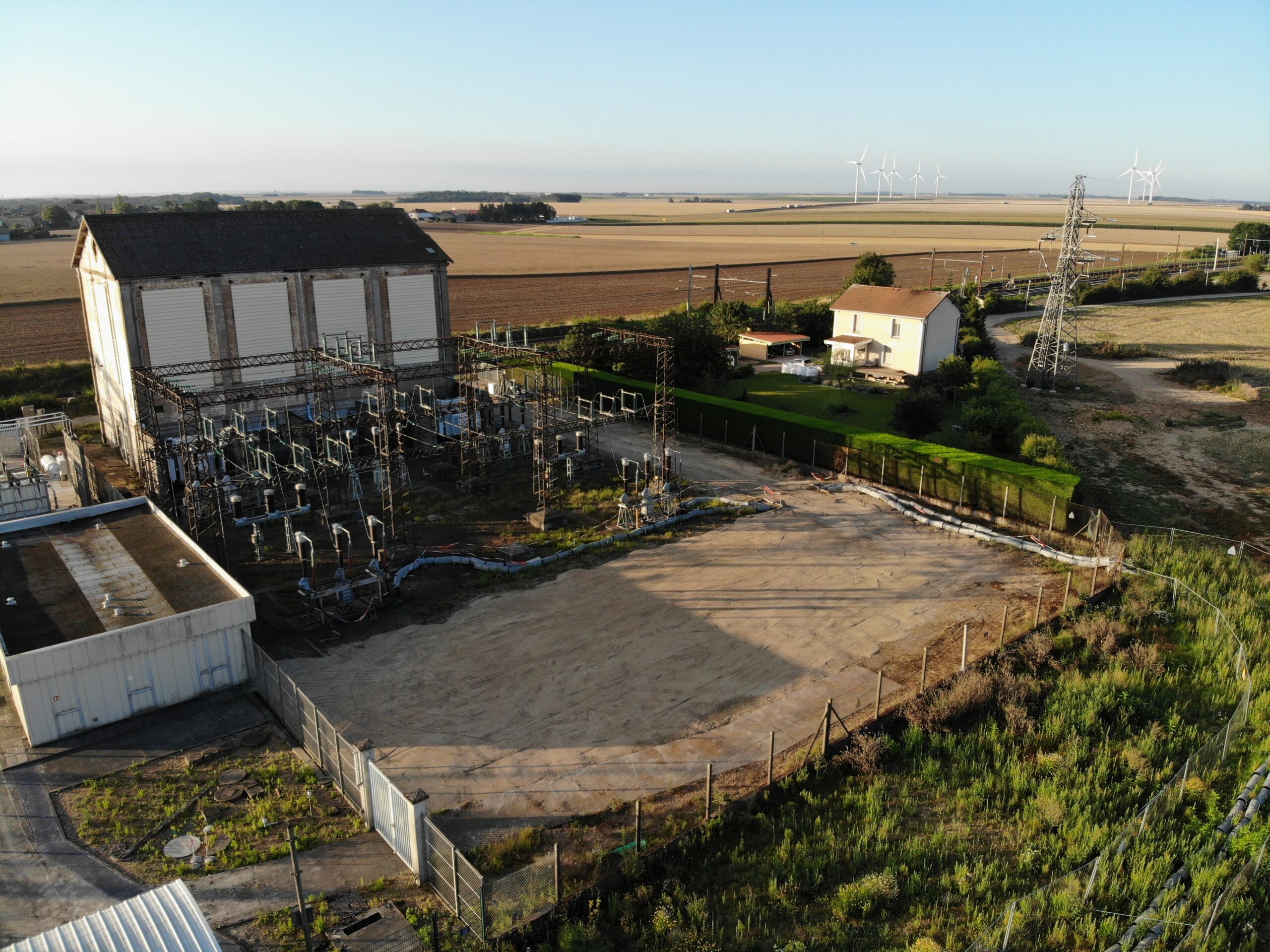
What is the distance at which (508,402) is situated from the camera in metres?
39.2

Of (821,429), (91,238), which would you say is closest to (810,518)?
(821,429)

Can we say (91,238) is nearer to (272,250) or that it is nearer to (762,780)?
(272,250)

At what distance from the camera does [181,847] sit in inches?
631

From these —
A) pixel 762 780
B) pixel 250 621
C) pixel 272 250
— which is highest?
pixel 272 250

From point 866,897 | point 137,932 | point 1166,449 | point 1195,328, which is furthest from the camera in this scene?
point 1195,328

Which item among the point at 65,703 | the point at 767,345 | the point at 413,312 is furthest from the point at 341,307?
the point at 767,345

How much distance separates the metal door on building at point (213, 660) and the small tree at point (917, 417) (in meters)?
29.8

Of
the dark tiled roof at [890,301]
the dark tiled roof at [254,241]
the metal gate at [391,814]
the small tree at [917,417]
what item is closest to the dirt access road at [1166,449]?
the small tree at [917,417]

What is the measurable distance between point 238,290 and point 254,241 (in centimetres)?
284

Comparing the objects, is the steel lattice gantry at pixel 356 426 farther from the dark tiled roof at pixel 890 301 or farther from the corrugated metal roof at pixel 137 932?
the dark tiled roof at pixel 890 301

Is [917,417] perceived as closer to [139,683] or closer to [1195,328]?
[139,683]

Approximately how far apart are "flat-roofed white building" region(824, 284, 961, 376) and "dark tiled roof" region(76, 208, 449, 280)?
2538cm

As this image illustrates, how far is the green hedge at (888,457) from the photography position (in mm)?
32125

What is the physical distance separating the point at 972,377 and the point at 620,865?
4235 centimetres
